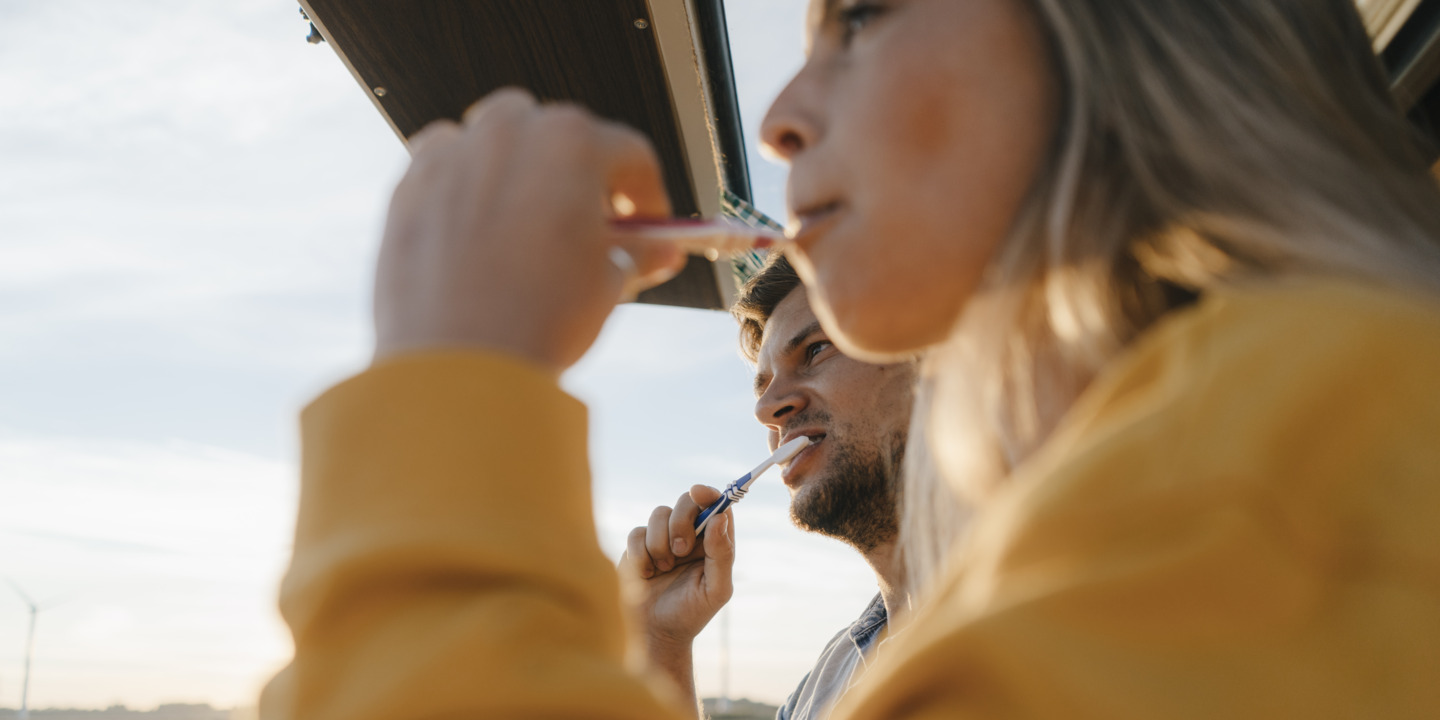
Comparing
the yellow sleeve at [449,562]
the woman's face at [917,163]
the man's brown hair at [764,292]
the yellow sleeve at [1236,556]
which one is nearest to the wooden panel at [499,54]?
the man's brown hair at [764,292]

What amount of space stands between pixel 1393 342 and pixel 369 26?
1748 millimetres

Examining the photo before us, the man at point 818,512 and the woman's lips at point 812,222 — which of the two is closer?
the woman's lips at point 812,222

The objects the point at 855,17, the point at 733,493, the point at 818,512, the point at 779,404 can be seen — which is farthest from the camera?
the point at 779,404

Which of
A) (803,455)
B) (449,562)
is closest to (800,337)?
(803,455)

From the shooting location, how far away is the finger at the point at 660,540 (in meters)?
2.17

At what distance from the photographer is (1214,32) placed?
2.44 feet

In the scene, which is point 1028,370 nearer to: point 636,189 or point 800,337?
point 636,189

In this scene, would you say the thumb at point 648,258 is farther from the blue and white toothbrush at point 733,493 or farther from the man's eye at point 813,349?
the man's eye at point 813,349

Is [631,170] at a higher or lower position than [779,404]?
higher

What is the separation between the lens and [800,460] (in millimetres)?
2260

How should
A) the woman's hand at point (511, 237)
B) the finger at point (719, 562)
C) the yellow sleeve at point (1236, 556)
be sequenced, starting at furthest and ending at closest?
the finger at point (719, 562) < the woman's hand at point (511, 237) < the yellow sleeve at point (1236, 556)

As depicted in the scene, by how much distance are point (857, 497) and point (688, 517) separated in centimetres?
40

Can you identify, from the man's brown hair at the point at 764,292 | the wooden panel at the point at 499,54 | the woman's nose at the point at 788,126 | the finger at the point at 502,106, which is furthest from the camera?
the man's brown hair at the point at 764,292

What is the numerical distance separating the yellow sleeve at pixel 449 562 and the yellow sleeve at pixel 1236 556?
146 millimetres
